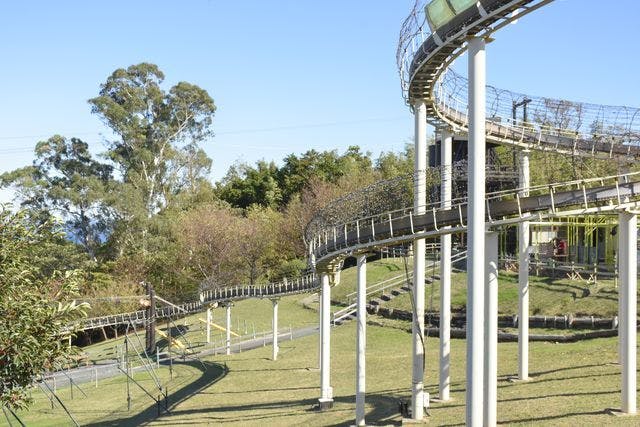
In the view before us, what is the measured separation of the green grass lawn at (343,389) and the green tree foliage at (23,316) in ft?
28.8

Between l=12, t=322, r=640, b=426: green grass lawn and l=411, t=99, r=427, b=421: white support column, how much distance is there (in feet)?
2.19

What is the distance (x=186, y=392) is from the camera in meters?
26.9

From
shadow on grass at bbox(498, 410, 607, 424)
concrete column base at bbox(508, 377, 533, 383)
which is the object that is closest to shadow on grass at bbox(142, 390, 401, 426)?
concrete column base at bbox(508, 377, 533, 383)

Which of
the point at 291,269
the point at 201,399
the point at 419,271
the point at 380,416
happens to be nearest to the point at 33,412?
the point at 201,399

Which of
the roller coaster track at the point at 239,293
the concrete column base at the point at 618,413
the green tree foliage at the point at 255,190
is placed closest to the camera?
the concrete column base at the point at 618,413

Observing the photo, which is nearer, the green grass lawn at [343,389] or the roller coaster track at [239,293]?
the green grass lawn at [343,389]

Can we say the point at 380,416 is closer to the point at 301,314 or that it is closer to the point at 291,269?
the point at 301,314

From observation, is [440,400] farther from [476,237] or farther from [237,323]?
[237,323]

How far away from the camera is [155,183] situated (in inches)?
2482

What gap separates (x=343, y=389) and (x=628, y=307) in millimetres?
10471

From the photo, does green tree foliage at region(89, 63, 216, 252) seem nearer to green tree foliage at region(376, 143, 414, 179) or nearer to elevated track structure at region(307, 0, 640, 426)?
green tree foliage at region(376, 143, 414, 179)

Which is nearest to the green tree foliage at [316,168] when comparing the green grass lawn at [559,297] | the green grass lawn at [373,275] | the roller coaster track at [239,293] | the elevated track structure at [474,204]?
the green grass lawn at [373,275]

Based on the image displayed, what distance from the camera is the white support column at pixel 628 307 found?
48.1ft

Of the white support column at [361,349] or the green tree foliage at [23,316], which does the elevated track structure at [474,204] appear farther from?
the green tree foliage at [23,316]
